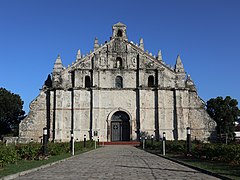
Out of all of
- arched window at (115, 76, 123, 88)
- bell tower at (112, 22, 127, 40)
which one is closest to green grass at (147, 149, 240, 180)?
arched window at (115, 76, 123, 88)

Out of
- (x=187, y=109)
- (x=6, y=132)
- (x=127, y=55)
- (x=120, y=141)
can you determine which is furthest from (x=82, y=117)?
(x=6, y=132)

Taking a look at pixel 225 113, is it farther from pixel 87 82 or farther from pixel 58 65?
pixel 58 65

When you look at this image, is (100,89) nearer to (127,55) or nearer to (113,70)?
(113,70)

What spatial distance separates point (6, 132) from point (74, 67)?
32328 mm

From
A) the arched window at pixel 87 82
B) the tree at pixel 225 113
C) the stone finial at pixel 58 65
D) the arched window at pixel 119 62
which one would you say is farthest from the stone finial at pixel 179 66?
the tree at pixel 225 113

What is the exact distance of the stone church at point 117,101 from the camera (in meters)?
48.6

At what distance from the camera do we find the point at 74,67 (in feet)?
164

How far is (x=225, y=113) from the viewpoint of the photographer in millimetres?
75438

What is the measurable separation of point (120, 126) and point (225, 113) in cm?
3489

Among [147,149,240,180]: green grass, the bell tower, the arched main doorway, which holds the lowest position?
[147,149,240,180]: green grass

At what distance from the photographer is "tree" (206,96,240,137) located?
73938mm

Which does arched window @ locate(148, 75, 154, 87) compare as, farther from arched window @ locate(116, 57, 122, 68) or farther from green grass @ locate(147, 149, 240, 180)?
green grass @ locate(147, 149, 240, 180)

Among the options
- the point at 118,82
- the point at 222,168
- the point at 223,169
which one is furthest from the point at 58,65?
the point at 223,169

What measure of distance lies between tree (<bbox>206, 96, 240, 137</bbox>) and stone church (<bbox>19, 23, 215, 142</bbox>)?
2647cm
